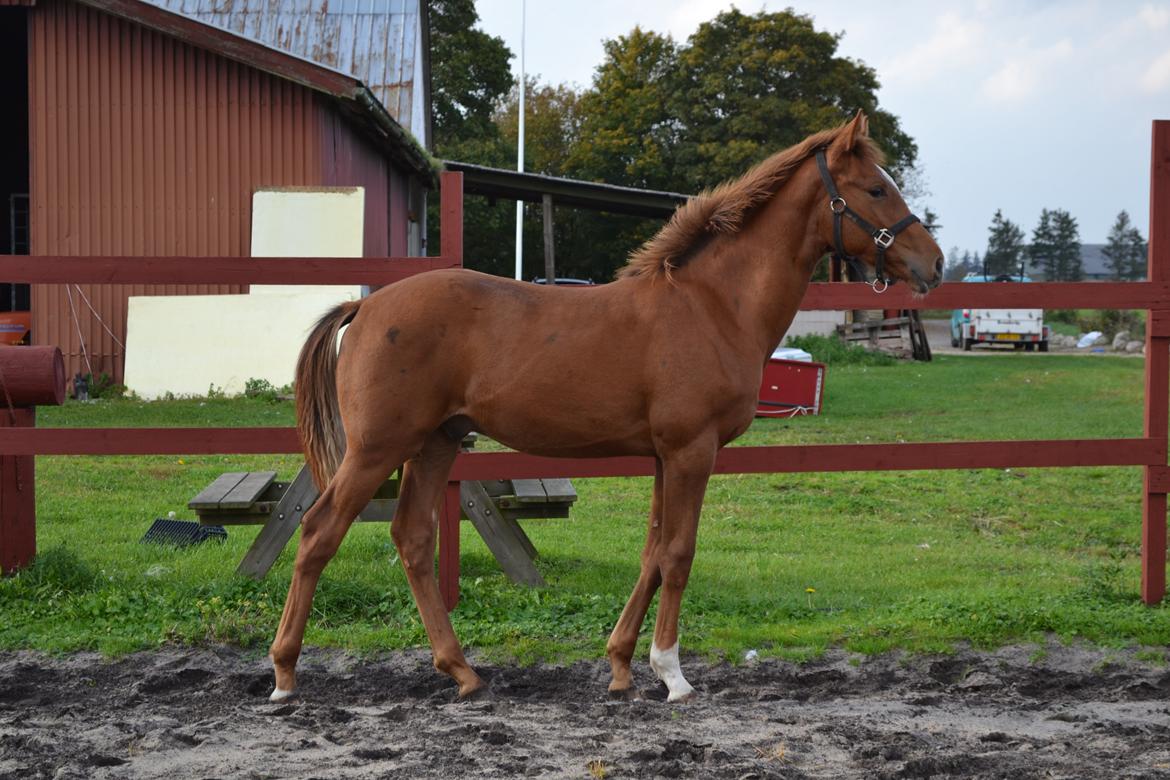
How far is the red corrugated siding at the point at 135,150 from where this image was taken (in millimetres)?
15852

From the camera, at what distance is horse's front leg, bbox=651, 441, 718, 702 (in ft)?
14.5

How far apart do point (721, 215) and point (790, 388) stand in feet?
35.4

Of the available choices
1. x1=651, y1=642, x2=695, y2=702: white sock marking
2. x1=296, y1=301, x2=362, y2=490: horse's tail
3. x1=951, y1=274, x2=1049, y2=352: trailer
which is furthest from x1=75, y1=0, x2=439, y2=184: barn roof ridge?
x1=951, y1=274, x2=1049, y2=352: trailer

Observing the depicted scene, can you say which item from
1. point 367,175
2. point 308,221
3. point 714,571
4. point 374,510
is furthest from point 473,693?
point 367,175

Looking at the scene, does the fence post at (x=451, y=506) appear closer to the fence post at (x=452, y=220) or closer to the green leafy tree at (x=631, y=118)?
the fence post at (x=452, y=220)

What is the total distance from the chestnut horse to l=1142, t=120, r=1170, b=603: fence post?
205 centimetres

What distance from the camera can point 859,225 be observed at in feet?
15.1

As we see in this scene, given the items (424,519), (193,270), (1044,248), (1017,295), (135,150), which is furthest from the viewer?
(1044,248)

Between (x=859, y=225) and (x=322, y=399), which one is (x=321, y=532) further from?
(x=859, y=225)

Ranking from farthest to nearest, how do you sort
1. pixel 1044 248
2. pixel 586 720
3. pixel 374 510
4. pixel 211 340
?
pixel 1044 248 < pixel 211 340 < pixel 374 510 < pixel 586 720

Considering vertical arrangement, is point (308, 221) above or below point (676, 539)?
above

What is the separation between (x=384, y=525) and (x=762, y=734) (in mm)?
5012

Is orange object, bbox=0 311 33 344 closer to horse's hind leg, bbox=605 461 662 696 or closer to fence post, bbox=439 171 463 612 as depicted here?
fence post, bbox=439 171 463 612

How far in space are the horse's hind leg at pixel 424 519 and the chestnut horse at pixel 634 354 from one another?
0.13ft
